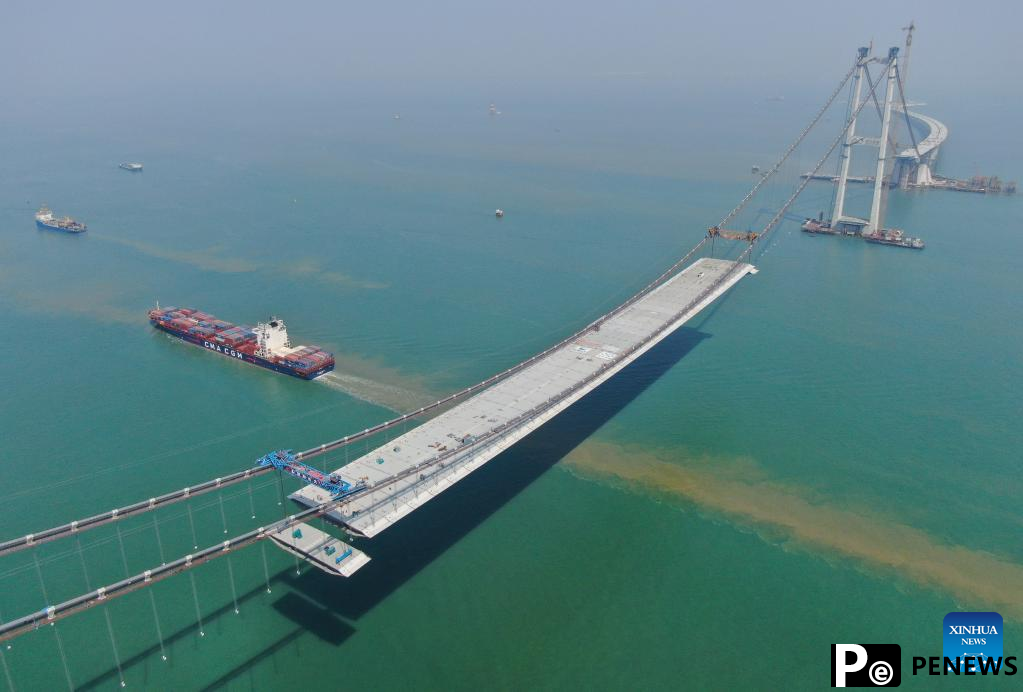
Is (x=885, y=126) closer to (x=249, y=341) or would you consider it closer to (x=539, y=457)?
(x=539, y=457)

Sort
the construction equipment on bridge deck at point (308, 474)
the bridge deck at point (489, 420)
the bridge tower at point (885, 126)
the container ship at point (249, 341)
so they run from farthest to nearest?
1. the bridge tower at point (885, 126)
2. the container ship at point (249, 341)
3. the construction equipment on bridge deck at point (308, 474)
4. the bridge deck at point (489, 420)

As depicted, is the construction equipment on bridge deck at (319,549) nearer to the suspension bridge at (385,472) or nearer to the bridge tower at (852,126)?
the suspension bridge at (385,472)

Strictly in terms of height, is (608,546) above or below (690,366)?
below

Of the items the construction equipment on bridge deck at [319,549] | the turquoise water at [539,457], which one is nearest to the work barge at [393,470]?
the construction equipment on bridge deck at [319,549]

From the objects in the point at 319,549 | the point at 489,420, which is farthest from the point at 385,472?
the point at 489,420

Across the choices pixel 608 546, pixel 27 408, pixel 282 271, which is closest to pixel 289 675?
pixel 608 546

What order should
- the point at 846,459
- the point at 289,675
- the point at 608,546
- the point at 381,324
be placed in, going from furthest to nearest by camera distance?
the point at 381,324 → the point at 846,459 → the point at 608,546 → the point at 289,675

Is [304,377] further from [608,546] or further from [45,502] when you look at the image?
[608,546]
